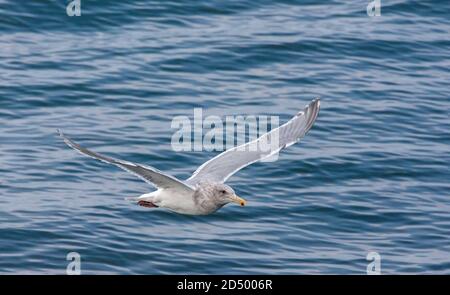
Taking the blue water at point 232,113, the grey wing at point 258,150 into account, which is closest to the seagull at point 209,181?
the grey wing at point 258,150

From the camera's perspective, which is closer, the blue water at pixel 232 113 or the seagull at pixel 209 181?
the seagull at pixel 209 181

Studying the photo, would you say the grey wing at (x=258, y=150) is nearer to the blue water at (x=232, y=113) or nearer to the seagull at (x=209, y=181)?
the seagull at (x=209, y=181)

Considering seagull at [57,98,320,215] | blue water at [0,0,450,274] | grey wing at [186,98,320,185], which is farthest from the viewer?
blue water at [0,0,450,274]

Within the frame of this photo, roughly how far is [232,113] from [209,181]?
4992mm

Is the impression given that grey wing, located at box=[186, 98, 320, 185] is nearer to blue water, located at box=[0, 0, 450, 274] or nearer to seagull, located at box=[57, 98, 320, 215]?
seagull, located at box=[57, 98, 320, 215]

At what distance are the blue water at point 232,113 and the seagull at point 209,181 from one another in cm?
96

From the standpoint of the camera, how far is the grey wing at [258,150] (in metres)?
13.2

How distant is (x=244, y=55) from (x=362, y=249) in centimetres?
617

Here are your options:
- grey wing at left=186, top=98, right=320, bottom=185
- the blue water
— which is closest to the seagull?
grey wing at left=186, top=98, right=320, bottom=185

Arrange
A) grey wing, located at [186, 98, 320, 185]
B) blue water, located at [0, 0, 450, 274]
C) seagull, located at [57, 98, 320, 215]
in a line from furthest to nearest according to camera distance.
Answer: blue water, located at [0, 0, 450, 274] < grey wing, located at [186, 98, 320, 185] < seagull, located at [57, 98, 320, 215]

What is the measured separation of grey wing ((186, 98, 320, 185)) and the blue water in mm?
944

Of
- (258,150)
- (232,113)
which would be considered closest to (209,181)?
(258,150)

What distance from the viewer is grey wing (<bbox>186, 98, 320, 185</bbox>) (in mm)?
13219

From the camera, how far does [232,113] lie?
58.0 feet
